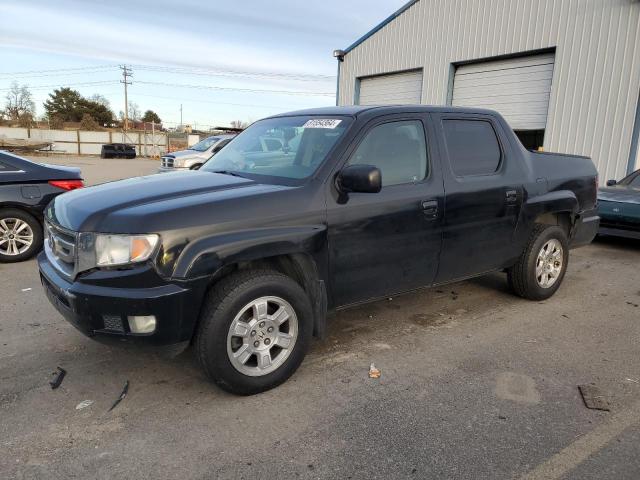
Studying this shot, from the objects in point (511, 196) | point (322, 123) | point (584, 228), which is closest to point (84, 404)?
point (322, 123)

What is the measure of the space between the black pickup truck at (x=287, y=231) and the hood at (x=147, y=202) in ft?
0.04

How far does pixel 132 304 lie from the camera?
276 cm

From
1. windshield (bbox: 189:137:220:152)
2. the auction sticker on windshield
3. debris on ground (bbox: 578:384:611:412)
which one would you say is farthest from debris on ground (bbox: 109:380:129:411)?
windshield (bbox: 189:137:220:152)

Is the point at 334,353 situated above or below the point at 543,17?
below

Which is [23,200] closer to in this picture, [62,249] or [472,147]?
[62,249]

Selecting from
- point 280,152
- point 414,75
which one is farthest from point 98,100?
point 280,152

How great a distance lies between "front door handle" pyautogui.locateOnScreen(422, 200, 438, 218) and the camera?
3828 millimetres

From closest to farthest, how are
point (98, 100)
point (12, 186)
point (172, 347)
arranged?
1. point (172, 347)
2. point (12, 186)
3. point (98, 100)

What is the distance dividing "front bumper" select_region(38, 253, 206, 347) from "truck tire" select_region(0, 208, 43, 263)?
4.31 metres

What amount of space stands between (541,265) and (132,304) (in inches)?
158

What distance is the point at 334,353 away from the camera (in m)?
3.85

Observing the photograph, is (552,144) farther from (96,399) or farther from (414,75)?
(96,399)

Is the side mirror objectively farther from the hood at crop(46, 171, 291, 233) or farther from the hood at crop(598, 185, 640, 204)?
the hood at crop(598, 185, 640, 204)

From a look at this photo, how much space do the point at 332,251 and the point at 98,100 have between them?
87937mm
